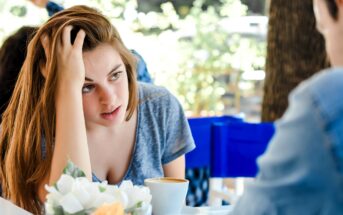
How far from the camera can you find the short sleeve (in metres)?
1.99

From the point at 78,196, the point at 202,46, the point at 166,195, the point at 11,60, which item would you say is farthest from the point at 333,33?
the point at 202,46

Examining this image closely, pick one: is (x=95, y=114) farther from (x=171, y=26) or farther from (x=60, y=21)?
(x=171, y=26)

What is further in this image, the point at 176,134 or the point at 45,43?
the point at 176,134

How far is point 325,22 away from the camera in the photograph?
81 cm

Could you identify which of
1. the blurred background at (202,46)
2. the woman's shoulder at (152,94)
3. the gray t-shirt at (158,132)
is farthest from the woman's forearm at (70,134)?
the blurred background at (202,46)

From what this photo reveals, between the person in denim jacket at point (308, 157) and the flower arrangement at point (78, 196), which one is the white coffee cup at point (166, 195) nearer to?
the flower arrangement at point (78, 196)

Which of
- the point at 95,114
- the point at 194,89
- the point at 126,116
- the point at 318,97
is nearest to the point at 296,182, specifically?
the point at 318,97

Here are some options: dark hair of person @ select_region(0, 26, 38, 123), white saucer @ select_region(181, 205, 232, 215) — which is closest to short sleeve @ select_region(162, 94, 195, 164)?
white saucer @ select_region(181, 205, 232, 215)

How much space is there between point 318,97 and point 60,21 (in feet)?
4.02

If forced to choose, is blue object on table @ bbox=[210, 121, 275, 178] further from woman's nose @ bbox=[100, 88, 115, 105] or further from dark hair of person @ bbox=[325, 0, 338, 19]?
dark hair of person @ bbox=[325, 0, 338, 19]

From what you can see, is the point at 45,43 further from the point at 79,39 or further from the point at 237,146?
the point at 237,146

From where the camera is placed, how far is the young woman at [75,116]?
1.69 metres

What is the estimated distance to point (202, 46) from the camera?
567 cm

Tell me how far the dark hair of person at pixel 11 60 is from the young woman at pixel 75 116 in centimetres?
36
